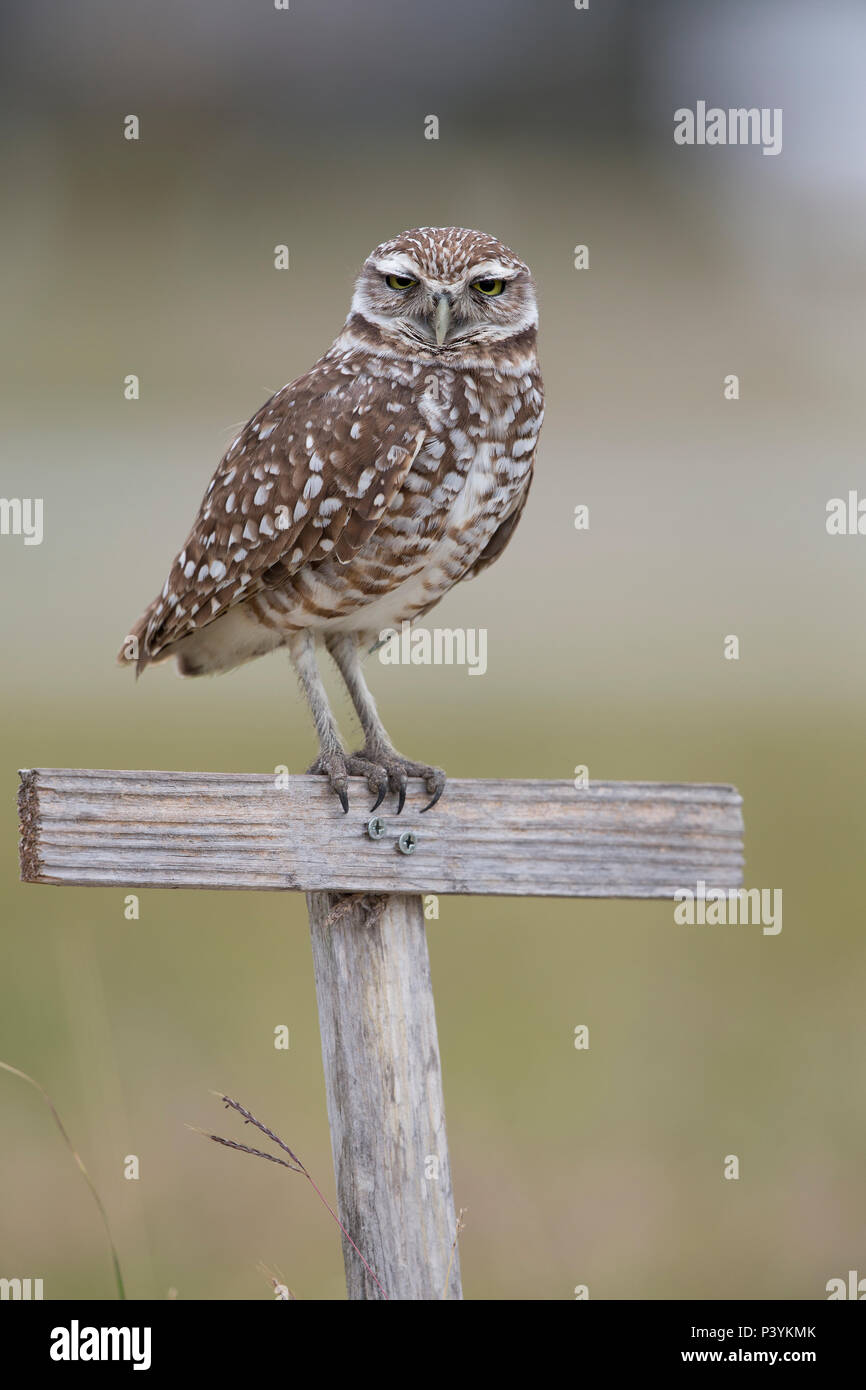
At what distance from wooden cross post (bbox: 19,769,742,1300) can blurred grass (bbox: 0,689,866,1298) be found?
4.38ft

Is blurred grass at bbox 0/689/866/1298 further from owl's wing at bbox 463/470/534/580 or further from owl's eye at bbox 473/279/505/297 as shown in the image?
owl's eye at bbox 473/279/505/297

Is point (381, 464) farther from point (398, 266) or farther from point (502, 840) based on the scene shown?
point (502, 840)

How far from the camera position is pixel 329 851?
2.11 metres

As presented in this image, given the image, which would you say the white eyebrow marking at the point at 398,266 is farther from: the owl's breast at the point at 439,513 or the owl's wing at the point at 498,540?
the owl's wing at the point at 498,540

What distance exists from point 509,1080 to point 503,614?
423 centimetres

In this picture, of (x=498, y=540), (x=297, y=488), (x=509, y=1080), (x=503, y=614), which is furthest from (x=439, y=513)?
(x=503, y=614)

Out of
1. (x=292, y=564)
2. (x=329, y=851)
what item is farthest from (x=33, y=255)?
(x=329, y=851)

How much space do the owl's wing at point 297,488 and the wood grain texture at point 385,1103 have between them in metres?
0.86

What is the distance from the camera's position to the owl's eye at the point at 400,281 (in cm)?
274

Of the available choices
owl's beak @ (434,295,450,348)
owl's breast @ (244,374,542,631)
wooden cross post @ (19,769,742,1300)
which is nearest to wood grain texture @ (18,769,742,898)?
wooden cross post @ (19,769,742,1300)

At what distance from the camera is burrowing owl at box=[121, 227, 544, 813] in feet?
8.86

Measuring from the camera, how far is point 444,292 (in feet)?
8.85

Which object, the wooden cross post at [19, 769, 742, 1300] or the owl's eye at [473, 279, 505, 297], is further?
the owl's eye at [473, 279, 505, 297]
